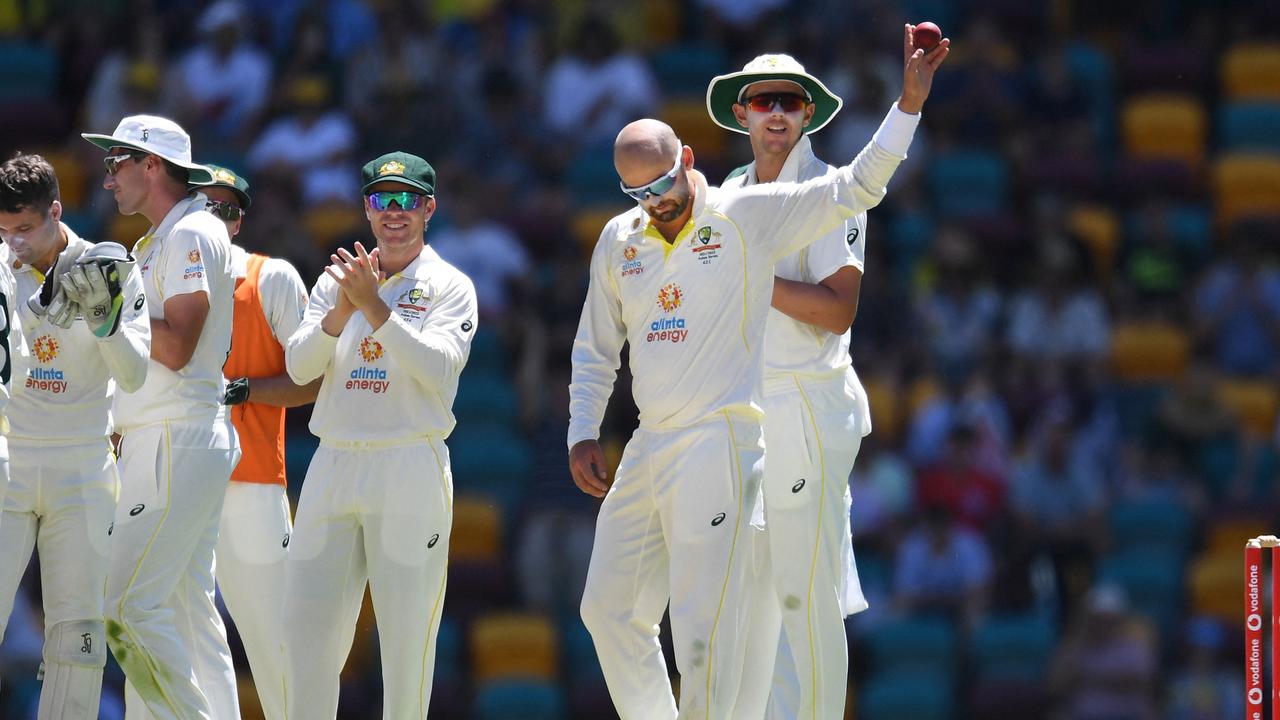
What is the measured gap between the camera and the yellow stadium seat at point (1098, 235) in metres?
14.3

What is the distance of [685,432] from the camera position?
7.21m

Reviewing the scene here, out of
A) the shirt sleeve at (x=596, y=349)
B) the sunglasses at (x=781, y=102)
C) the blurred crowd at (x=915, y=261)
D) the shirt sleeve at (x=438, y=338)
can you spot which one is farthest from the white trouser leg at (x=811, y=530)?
the blurred crowd at (x=915, y=261)

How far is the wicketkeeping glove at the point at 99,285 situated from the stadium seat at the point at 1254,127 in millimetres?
10276

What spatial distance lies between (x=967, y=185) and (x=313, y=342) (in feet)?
26.2

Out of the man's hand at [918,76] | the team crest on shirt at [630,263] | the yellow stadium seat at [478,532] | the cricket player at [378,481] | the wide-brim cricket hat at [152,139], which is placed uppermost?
the man's hand at [918,76]

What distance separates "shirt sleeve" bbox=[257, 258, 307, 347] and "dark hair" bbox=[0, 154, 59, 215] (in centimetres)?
124

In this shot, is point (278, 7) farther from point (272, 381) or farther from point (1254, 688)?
point (1254, 688)

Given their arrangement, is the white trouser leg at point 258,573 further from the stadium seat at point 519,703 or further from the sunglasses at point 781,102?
the stadium seat at point 519,703

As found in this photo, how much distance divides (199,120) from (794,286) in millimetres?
8344

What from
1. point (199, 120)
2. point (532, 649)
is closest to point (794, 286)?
point (532, 649)

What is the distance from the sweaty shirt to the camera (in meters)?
7.21

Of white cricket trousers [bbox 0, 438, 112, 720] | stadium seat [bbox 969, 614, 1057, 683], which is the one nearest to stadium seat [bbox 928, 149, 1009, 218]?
stadium seat [bbox 969, 614, 1057, 683]

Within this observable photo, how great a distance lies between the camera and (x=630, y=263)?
24.4 ft

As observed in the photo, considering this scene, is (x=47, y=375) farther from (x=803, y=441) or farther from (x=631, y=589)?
(x=803, y=441)
